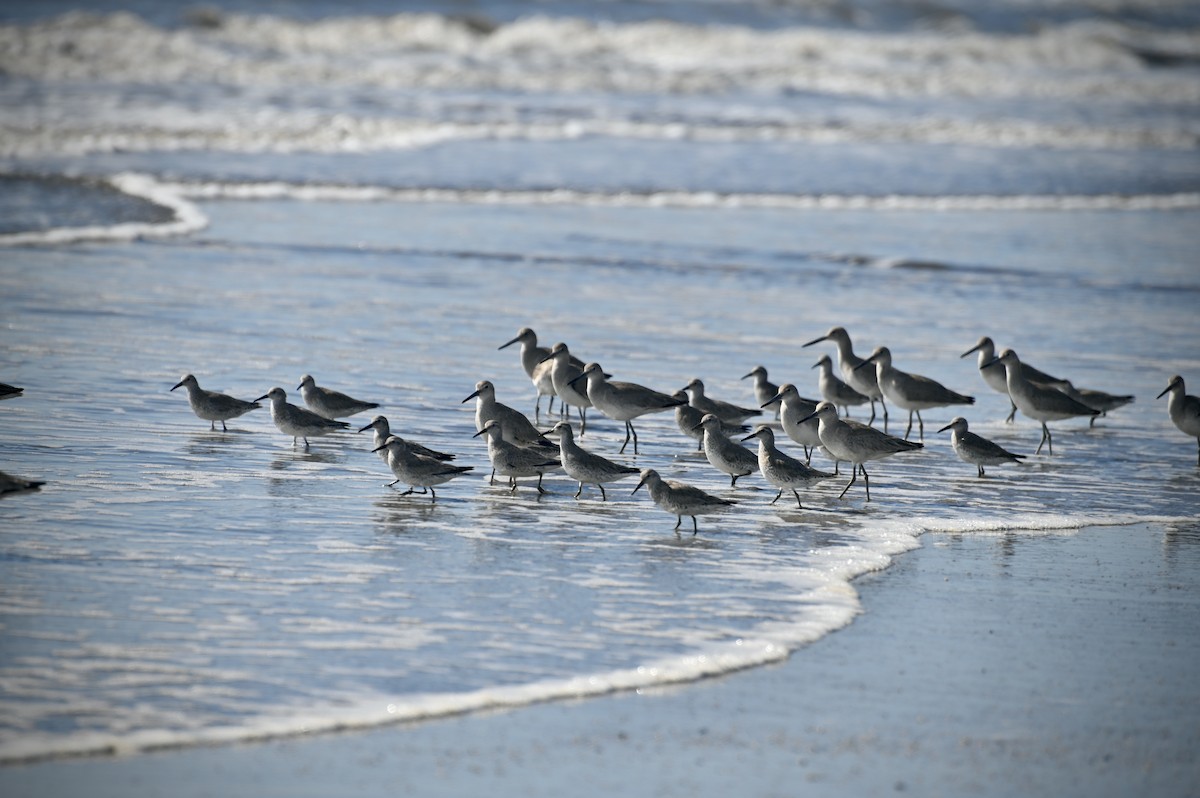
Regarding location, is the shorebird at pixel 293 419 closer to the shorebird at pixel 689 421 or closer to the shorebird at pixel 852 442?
the shorebird at pixel 689 421

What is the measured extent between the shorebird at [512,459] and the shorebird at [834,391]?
3.34 metres

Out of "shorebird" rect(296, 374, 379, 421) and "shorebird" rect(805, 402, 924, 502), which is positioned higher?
"shorebird" rect(296, 374, 379, 421)

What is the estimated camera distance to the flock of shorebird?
369 inches

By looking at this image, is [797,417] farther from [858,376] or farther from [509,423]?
[858,376]

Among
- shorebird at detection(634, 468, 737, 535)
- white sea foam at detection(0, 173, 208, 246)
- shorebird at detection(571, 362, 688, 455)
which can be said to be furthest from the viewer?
white sea foam at detection(0, 173, 208, 246)

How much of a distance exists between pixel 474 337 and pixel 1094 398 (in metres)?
5.51

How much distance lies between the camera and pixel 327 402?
35.7 ft

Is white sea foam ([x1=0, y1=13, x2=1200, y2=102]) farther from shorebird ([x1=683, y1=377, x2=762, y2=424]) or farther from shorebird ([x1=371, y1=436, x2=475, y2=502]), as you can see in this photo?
shorebird ([x1=371, y1=436, x2=475, y2=502])

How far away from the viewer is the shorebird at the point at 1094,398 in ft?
39.7

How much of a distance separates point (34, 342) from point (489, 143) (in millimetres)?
17838

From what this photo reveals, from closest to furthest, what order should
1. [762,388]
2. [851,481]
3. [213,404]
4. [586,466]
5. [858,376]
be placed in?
[586,466]
[851,481]
[213,404]
[762,388]
[858,376]

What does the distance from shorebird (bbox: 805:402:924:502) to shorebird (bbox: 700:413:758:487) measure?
20.6 inches

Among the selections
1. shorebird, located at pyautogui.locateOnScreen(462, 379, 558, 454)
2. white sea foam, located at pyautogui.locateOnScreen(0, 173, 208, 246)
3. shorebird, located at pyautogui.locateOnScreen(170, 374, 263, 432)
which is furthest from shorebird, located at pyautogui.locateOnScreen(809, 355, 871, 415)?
white sea foam, located at pyautogui.locateOnScreen(0, 173, 208, 246)

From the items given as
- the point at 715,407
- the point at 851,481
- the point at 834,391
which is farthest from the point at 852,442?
the point at 834,391
